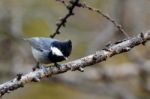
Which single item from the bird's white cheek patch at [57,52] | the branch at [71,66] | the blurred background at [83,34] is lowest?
the bird's white cheek patch at [57,52]

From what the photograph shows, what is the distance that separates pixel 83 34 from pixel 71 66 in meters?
2.89

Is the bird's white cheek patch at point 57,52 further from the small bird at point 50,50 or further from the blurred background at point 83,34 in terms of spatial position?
the blurred background at point 83,34

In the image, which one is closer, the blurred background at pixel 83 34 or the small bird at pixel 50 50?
the small bird at pixel 50 50

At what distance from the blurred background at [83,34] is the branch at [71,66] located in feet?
7.26

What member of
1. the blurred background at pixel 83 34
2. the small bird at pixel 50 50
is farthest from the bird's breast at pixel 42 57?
the blurred background at pixel 83 34

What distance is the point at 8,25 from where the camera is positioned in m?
4.09

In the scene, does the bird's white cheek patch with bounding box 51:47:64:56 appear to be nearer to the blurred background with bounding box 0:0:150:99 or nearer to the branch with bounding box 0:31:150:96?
the branch with bounding box 0:31:150:96

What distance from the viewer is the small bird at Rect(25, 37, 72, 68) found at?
1.53 meters

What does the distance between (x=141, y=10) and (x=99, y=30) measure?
0.77 metres

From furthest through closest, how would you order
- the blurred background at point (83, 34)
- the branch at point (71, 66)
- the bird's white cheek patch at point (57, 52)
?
the blurred background at point (83, 34) < the branch at point (71, 66) < the bird's white cheek patch at point (57, 52)

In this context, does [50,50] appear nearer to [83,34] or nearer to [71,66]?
[71,66]

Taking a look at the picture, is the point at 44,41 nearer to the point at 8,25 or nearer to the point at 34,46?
the point at 34,46

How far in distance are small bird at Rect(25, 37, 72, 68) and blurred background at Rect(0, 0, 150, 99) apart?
2298 mm

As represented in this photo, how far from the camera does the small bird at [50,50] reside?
5.02 ft
